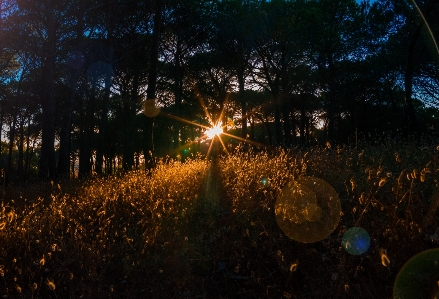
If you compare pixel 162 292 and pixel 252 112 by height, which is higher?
pixel 252 112

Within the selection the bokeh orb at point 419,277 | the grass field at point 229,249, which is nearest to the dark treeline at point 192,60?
the grass field at point 229,249

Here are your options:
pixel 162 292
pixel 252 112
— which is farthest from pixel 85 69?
pixel 252 112

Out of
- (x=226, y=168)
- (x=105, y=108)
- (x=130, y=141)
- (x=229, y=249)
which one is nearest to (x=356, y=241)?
(x=229, y=249)

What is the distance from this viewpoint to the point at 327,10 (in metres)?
24.6

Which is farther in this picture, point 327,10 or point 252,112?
point 252,112

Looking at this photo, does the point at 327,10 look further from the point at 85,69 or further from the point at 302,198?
the point at 302,198

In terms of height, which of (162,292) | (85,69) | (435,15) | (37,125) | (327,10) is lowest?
(162,292)

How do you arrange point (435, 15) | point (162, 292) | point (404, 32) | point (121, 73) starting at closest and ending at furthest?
point (162, 292) → point (435, 15) → point (404, 32) → point (121, 73)

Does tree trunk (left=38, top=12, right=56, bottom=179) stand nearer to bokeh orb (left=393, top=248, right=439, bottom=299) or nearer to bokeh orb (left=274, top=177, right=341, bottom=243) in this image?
bokeh orb (left=274, top=177, right=341, bottom=243)

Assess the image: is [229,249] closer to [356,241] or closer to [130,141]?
A: [356,241]

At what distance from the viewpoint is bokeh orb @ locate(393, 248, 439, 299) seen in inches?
97.7

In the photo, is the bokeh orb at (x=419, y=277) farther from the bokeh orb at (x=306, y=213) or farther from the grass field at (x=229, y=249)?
the bokeh orb at (x=306, y=213)

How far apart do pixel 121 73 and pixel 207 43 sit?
19.8ft

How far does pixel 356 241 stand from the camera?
313 cm
